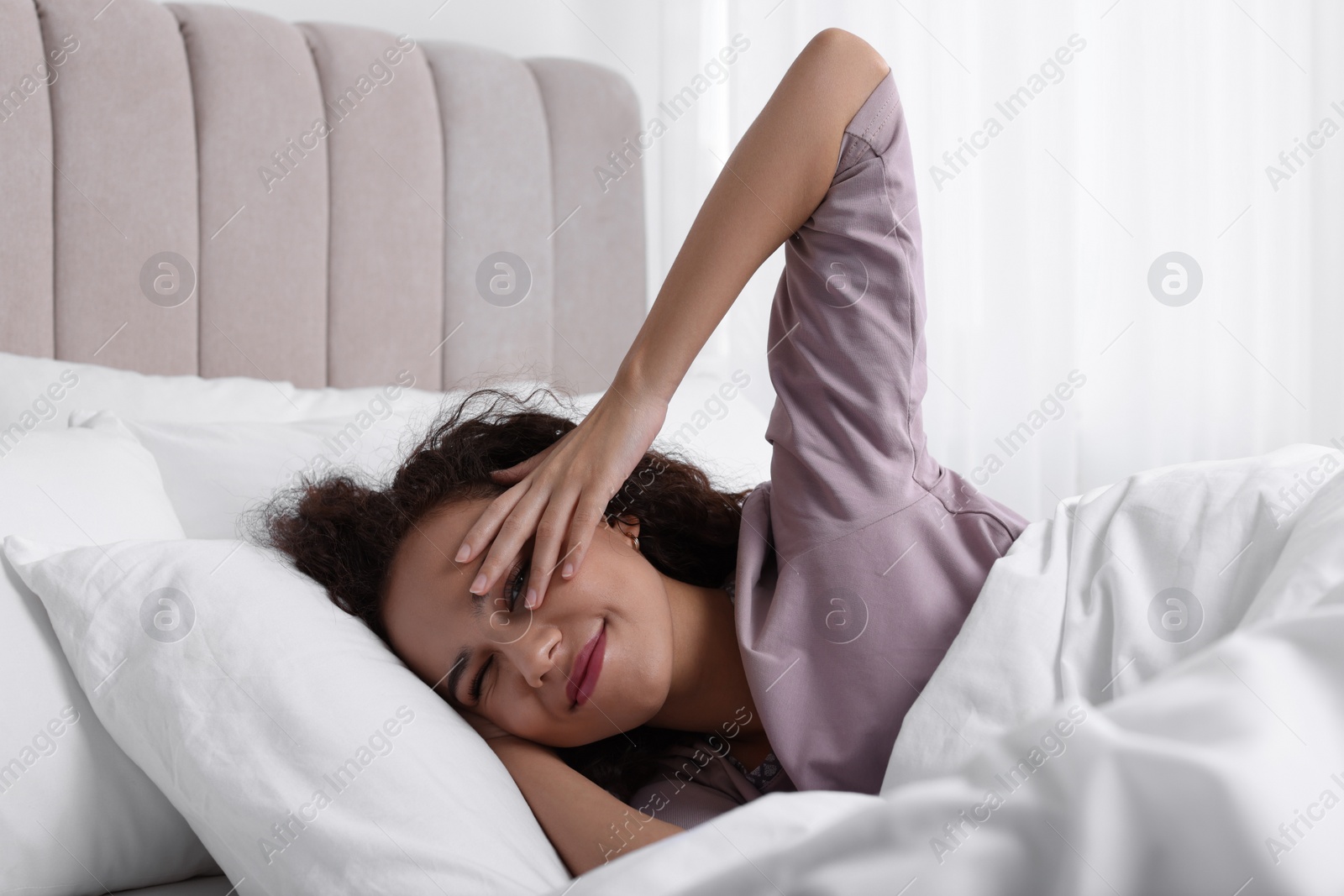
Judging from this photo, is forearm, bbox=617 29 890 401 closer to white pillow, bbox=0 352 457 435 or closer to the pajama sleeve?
the pajama sleeve

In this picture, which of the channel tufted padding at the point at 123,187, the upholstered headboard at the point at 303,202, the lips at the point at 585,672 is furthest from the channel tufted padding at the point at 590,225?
the lips at the point at 585,672

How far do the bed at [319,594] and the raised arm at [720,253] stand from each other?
24cm

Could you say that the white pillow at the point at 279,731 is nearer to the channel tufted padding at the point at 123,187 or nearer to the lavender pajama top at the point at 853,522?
the lavender pajama top at the point at 853,522

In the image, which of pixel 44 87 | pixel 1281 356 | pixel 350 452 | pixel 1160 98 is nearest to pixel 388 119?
pixel 44 87

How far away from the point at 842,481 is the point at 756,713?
0.27 metres

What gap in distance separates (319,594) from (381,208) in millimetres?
928

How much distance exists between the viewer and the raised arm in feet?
2.90

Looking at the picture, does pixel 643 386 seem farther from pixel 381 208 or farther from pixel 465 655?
pixel 381 208

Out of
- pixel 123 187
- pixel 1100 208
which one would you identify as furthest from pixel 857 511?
pixel 1100 208

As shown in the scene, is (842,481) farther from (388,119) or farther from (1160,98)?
(1160,98)

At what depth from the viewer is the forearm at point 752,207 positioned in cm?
91

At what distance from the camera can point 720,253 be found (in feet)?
3.02

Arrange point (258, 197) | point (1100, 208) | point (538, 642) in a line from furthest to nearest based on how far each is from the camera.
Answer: point (1100, 208) → point (258, 197) → point (538, 642)

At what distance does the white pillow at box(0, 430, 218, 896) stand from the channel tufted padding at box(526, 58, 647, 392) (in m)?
1.04
